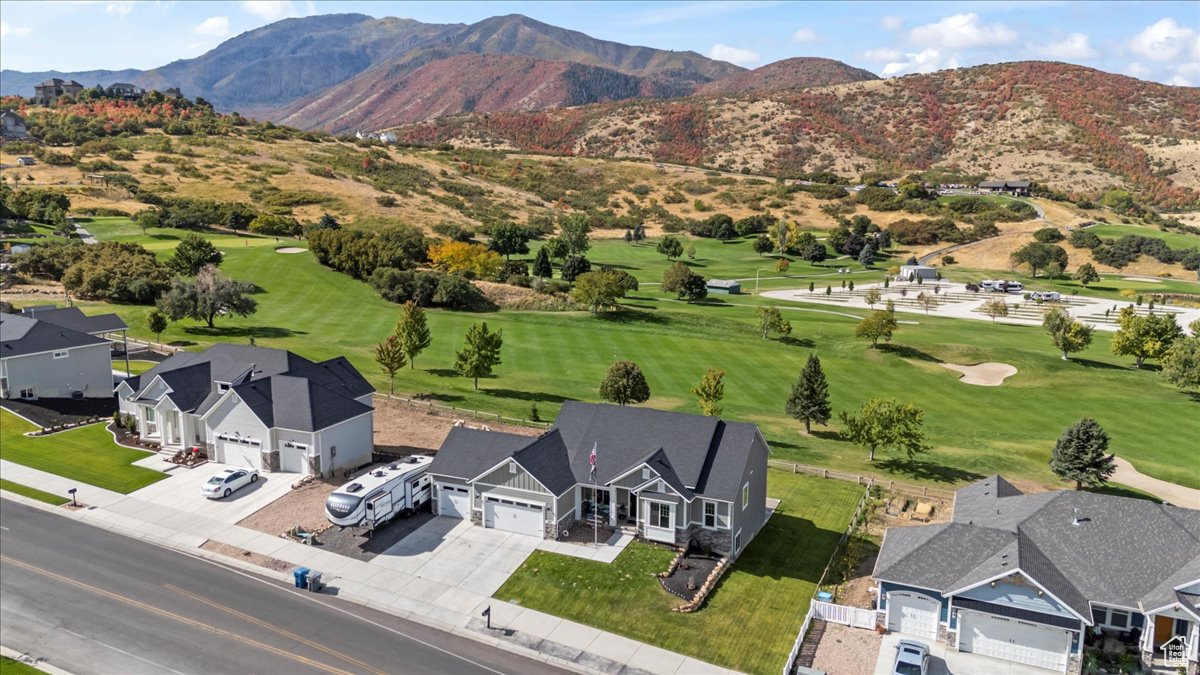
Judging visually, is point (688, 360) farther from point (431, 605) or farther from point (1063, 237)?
point (1063, 237)

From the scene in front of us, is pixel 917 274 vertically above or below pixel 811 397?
above

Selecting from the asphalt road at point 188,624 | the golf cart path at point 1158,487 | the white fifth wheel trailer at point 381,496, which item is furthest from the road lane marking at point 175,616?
the golf cart path at point 1158,487

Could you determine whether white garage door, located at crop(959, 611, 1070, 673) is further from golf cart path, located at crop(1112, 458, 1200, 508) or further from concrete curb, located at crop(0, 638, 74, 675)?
concrete curb, located at crop(0, 638, 74, 675)

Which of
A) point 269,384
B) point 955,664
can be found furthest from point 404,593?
point 955,664

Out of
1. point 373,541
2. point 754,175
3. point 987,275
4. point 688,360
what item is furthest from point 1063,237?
point 373,541

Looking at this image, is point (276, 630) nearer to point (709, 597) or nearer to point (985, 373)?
point (709, 597)

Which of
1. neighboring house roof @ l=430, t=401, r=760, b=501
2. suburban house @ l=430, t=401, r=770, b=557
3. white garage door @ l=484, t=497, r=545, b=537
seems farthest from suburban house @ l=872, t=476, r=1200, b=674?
white garage door @ l=484, t=497, r=545, b=537
